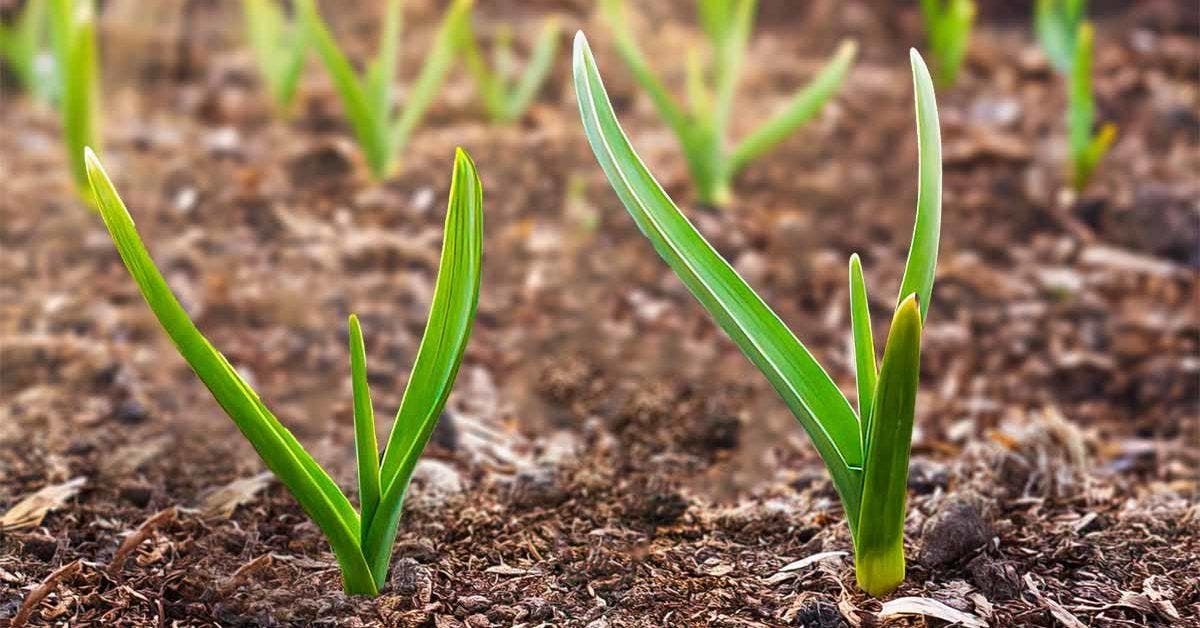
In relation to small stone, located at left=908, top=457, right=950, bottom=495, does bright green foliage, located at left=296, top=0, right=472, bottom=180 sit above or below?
above

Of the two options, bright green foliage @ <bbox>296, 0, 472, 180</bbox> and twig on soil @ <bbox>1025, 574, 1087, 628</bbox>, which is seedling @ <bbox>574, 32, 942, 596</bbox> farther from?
bright green foliage @ <bbox>296, 0, 472, 180</bbox>

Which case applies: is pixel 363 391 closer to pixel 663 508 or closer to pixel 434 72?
pixel 663 508

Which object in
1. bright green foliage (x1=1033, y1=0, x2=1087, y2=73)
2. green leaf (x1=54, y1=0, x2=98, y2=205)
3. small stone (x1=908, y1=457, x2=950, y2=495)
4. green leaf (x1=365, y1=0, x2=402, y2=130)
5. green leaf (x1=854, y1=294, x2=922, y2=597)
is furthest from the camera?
bright green foliage (x1=1033, y1=0, x2=1087, y2=73)

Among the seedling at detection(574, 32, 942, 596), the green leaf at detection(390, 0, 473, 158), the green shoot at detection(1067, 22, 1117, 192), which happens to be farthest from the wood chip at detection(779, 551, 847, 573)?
the green leaf at detection(390, 0, 473, 158)

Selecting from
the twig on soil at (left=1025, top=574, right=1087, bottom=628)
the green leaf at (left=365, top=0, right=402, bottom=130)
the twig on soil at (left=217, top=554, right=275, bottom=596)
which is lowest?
the twig on soil at (left=1025, top=574, right=1087, bottom=628)

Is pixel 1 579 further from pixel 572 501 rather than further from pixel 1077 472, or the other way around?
pixel 1077 472

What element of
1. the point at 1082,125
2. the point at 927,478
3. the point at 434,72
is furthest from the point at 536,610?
the point at 1082,125

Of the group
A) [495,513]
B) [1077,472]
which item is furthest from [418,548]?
[1077,472]
